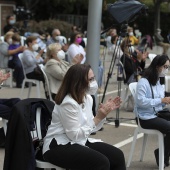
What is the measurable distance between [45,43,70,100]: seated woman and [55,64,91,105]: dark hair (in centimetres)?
396

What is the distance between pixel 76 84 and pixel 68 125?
37 cm

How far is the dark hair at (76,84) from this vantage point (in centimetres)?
409

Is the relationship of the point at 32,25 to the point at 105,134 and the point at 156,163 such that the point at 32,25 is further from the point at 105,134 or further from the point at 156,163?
the point at 156,163

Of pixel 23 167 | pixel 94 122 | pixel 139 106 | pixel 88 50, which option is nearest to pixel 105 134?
pixel 88 50

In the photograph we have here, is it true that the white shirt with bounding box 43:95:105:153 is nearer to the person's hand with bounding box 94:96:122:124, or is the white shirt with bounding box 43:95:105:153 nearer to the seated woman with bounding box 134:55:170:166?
the person's hand with bounding box 94:96:122:124

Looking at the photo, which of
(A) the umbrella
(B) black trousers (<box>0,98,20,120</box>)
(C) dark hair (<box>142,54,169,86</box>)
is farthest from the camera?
(A) the umbrella

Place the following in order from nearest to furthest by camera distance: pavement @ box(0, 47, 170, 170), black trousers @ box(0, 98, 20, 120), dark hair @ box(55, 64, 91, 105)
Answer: dark hair @ box(55, 64, 91, 105), pavement @ box(0, 47, 170, 170), black trousers @ box(0, 98, 20, 120)

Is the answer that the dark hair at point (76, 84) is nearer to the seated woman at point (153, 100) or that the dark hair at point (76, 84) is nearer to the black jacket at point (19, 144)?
the black jacket at point (19, 144)

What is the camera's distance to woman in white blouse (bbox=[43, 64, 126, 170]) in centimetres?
396

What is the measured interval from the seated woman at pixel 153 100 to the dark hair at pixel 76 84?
1.57 m

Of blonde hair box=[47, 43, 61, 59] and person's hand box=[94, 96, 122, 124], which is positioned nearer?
person's hand box=[94, 96, 122, 124]

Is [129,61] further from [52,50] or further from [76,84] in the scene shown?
[76,84]

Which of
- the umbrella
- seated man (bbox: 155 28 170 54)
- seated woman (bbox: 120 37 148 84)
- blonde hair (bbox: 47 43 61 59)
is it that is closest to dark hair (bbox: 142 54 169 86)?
the umbrella

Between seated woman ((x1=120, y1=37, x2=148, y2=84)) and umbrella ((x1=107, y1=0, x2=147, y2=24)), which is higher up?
umbrella ((x1=107, y1=0, x2=147, y2=24))
